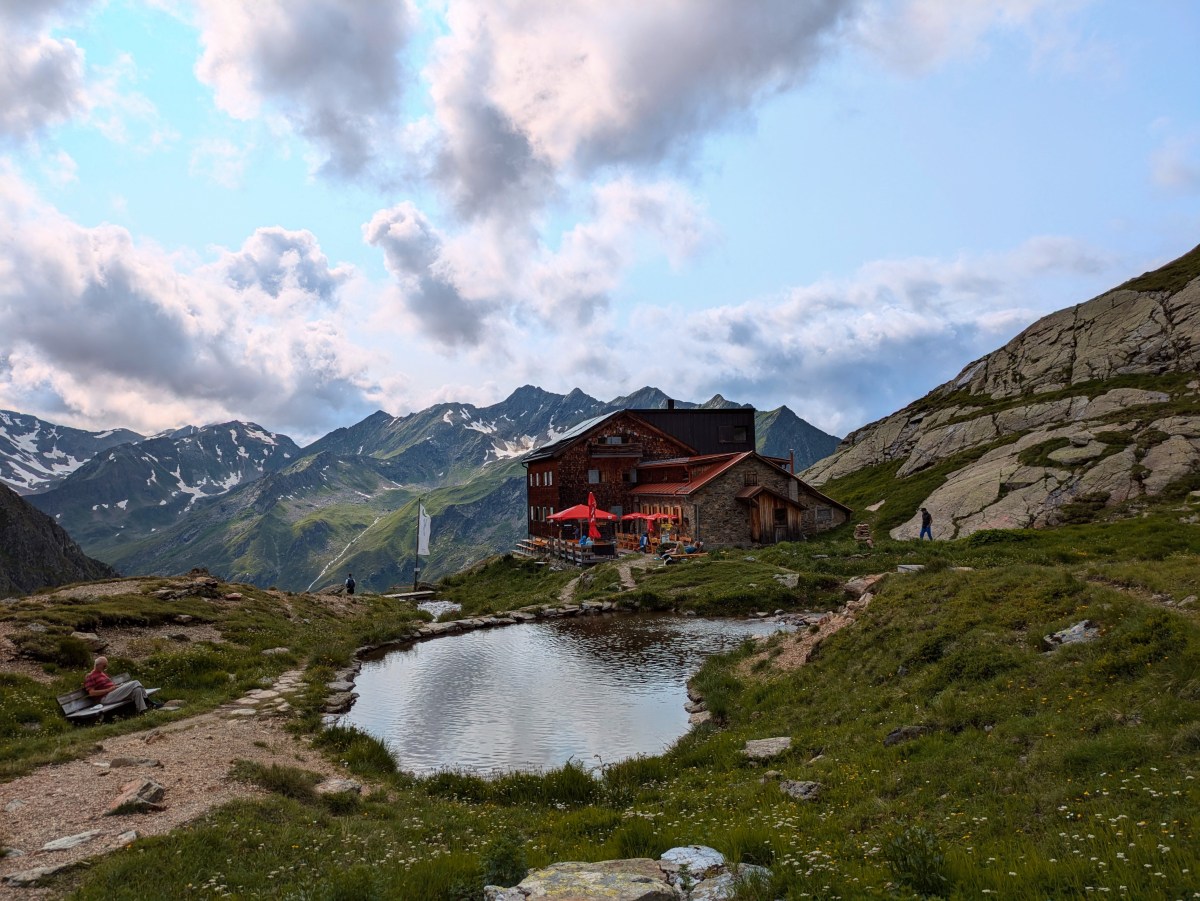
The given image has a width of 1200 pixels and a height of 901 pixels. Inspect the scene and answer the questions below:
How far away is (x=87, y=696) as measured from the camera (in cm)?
1722

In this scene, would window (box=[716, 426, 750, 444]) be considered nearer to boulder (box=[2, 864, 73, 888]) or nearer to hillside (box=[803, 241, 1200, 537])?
hillside (box=[803, 241, 1200, 537])

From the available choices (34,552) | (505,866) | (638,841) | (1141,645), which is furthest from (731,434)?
(34,552)

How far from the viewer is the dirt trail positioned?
940 centimetres

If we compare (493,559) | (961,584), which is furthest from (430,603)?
(961,584)

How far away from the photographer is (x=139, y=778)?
12055 millimetres

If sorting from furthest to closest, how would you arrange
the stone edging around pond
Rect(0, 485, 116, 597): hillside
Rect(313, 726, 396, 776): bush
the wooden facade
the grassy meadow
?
1. Rect(0, 485, 116, 597): hillside
2. the wooden facade
3. the stone edging around pond
4. Rect(313, 726, 396, 776): bush
5. the grassy meadow

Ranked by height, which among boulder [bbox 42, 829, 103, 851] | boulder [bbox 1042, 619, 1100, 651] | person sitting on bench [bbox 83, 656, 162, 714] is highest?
boulder [bbox 1042, 619, 1100, 651]

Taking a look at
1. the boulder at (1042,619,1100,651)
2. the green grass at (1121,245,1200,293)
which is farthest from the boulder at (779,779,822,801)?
the green grass at (1121,245,1200,293)

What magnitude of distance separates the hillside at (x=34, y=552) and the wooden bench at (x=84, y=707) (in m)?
181

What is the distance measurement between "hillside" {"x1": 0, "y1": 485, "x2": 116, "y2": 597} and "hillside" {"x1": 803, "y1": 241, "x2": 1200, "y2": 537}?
181m

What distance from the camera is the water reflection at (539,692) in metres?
16.6

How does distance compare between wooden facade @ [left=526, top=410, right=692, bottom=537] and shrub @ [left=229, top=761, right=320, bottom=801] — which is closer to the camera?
shrub @ [left=229, top=761, right=320, bottom=801]

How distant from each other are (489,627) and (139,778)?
21.7 meters

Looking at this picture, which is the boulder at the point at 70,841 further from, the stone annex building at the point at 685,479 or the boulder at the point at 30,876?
the stone annex building at the point at 685,479
